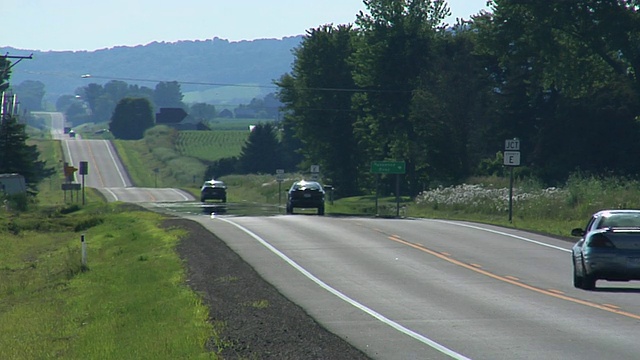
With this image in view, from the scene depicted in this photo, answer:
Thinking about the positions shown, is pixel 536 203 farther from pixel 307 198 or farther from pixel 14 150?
pixel 14 150

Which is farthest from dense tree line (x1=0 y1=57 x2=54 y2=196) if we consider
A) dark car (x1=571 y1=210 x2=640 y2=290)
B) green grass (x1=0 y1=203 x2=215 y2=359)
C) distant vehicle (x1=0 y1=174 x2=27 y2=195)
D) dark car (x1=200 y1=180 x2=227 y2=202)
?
dark car (x1=571 y1=210 x2=640 y2=290)

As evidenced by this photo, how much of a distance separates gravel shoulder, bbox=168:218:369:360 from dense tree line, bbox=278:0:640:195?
43.5 metres

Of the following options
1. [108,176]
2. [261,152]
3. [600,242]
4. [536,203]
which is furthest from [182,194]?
[600,242]

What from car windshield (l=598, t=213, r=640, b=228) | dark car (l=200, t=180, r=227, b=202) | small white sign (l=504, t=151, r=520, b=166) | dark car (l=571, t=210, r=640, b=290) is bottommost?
dark car (l=200, t=180, r=227, b=202)

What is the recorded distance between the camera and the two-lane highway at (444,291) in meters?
13.9

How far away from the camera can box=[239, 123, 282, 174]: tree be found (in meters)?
149

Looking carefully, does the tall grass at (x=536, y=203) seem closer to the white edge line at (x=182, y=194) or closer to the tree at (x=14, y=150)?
the tree at (x=14, y=150)

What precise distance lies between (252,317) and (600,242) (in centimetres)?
701

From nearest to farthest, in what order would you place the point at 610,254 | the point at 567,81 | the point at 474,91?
1. the point at 610,254
2. the point at 567,81
3. the point at 474,91

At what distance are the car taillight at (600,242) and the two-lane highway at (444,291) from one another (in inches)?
35.3

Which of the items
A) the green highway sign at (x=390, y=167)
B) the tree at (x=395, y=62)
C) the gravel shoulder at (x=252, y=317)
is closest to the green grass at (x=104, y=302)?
the gravel shoulder at (x=252, y=317)

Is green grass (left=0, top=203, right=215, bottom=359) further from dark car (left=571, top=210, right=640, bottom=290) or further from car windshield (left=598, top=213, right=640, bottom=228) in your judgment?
car windshield (left=598, top=213, right=640, bottom=228)

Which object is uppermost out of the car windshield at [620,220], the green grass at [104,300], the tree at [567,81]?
the tree at [567,81]

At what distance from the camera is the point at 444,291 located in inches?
820
